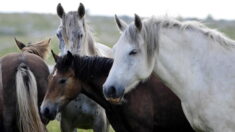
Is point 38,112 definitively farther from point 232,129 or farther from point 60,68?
point 232,129

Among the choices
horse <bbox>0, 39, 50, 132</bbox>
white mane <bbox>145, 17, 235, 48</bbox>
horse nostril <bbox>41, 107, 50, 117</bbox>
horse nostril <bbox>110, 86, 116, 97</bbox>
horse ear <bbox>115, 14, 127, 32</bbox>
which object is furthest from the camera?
horse <bbox>0, 39, 50, 132</bbox>

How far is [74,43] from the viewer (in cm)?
823

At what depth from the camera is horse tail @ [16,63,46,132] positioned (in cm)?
742

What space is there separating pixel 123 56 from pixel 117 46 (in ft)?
0.62

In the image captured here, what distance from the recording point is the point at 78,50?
8203 mm

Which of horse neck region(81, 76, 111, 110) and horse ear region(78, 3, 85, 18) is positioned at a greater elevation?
horse ear region(78, 3, 85, 18)

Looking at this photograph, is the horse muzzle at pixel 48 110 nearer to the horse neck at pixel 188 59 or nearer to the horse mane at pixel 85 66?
the horse mane at pixel 85 66

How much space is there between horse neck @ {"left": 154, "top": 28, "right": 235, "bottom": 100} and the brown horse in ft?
2.49

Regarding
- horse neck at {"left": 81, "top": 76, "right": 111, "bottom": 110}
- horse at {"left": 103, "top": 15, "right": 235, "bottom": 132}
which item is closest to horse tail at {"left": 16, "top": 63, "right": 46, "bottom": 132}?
horse neck at {"left": 81, "top": 76, "right": 111, "bottom": 110}

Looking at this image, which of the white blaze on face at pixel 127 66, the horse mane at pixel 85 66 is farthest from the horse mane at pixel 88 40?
the white blaze on face at pixel 127 66

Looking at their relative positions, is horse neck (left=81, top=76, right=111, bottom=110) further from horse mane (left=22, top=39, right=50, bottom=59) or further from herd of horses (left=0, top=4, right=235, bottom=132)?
horse mane (left=22, top=39, right=50, bottom=59)

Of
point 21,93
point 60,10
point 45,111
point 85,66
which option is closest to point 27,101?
point 21,93

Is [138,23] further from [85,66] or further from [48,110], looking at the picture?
[48,110]

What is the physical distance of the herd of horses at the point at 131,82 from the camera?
256 inches
